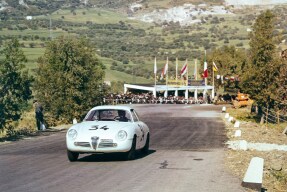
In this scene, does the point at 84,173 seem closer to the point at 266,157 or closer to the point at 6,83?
the point at 266,157

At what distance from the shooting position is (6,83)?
111 feet

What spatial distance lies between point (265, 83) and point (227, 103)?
102 ft

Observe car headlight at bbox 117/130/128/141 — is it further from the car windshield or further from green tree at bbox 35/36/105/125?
green tree at bbox 35/36/105/125

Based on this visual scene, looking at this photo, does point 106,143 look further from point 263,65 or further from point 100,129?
point 263,65

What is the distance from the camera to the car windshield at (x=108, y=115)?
1536 centimetres

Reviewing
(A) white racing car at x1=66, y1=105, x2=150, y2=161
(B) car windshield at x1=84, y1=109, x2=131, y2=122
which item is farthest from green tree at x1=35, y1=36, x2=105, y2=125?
(A) white racing car at x1=66, y1=105, x2=150, y2=161

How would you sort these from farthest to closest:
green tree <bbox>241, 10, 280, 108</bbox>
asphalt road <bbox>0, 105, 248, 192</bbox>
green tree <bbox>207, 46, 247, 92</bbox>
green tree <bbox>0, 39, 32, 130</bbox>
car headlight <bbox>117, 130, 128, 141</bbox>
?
1. green tree <bbox>207, 46, 247, 92</bbox>
2. green tree <bbox>241, 10, 280, 108</bbox>
3. green tree <bbox>0, 39, 32, 130</bbox>
4. car headlight <bbox>117, 130, 128, 141</bbox>
5. asphalt road <bbox>0, 105, 248, 192</bbox>

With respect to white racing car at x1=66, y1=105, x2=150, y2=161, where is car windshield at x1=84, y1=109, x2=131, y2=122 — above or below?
above

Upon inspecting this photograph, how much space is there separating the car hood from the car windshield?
0.74m

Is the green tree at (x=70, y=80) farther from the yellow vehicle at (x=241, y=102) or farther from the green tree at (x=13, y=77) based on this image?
the yellow vehicle at (x=241, y=102)

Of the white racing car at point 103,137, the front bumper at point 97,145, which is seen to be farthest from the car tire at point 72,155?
the front bumper at point 97,145

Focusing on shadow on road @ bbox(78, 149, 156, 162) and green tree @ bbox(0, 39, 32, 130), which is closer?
shadow on road @ bbox(78, 149, 156, 162)

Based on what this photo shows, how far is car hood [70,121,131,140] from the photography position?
45.4 feet

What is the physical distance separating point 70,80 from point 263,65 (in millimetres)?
16064
